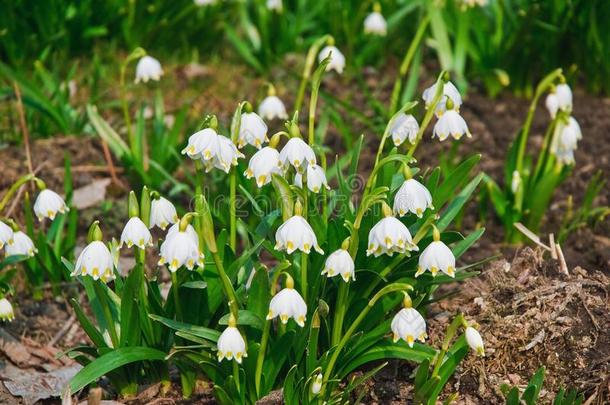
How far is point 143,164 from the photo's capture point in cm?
416

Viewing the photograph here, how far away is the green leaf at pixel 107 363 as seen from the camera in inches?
103

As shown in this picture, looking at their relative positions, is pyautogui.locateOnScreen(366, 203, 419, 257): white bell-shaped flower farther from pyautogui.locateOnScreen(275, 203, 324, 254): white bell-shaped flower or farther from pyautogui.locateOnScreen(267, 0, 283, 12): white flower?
→ pyautogui.locateOnScreen(267, 0, 283, 12): white flower

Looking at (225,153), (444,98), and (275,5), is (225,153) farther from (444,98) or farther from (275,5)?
(275,5)

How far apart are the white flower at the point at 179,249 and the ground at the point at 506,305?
0.70 metres

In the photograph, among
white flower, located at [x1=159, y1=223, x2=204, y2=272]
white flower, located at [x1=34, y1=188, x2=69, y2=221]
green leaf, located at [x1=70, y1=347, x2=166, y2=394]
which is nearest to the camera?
white flower, located at [x1=159, y1=223, x2=204, y2=272]

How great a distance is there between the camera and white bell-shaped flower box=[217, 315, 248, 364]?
8.18 ft

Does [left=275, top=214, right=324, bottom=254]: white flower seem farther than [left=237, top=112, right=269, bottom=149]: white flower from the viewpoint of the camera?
No

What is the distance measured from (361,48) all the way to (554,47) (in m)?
1.13

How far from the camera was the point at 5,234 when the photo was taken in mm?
2865

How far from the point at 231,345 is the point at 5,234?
859mm

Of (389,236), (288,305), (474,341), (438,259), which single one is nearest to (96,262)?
(288,305)

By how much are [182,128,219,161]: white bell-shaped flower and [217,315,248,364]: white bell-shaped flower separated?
47 cm

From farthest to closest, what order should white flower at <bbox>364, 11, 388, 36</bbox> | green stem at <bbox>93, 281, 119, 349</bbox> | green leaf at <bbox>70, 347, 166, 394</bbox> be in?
1. white flower at <bbox>364, 11, 388, 36</bbox>
2. green stem at <bbox>93, 281, 119, 349</bbox>
3. green leaf at <bbox>70, 347, 166, 394</bbox>

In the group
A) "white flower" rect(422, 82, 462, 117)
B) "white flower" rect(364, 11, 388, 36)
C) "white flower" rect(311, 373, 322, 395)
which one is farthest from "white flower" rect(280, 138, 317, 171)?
"white flower" rect(364, 11, 388, 36)
